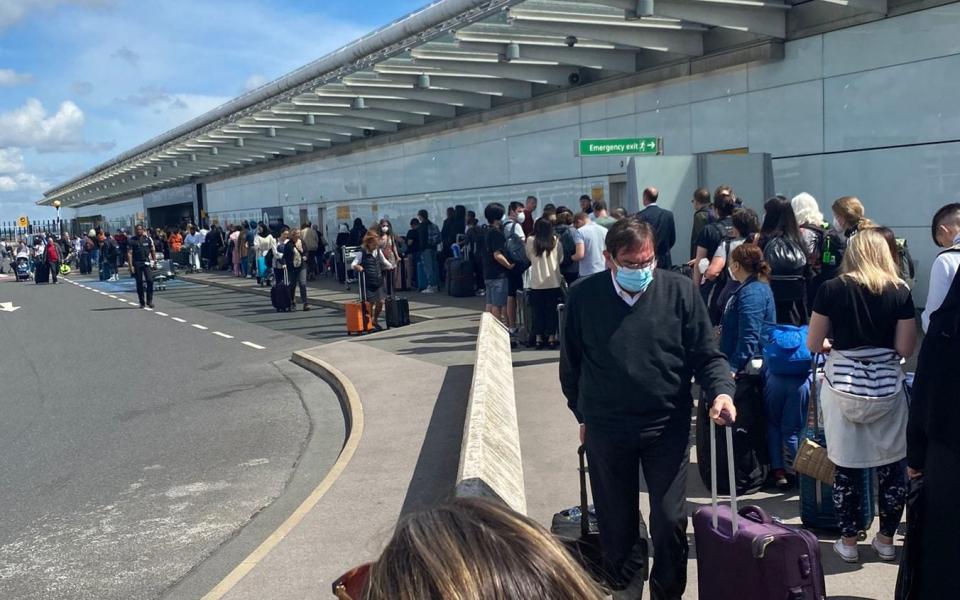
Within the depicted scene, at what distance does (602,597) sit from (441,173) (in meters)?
23.0

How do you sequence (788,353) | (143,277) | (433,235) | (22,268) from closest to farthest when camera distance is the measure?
(788,353)
(433,235)
(143,277)
(22,268)

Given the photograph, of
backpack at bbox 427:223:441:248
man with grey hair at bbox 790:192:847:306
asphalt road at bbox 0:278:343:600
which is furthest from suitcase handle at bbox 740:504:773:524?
backpack at bbox 427:223:441:248

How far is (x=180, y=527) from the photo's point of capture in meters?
5.84

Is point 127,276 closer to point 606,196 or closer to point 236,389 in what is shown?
point 606,196

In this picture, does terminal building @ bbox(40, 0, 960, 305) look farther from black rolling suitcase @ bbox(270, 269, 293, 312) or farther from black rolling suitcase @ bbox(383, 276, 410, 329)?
black rolling suitcase @ bbox(270, 269, 293, 312)

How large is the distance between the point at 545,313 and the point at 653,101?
6911mm

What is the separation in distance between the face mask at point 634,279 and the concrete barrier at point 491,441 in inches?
42.8

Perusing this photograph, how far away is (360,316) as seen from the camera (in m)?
14.5

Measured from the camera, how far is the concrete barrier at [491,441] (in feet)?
15.1

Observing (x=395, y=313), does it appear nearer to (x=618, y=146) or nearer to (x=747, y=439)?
(x=618, y=146)

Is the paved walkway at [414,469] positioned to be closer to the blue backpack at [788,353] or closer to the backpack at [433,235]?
the blue backpack at [788,353]

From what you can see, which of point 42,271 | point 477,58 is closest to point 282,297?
point 477,58

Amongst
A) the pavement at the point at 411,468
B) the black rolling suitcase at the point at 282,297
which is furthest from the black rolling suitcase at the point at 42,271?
the pavement at the point at 411,468

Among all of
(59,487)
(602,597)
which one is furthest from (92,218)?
(602,597)
